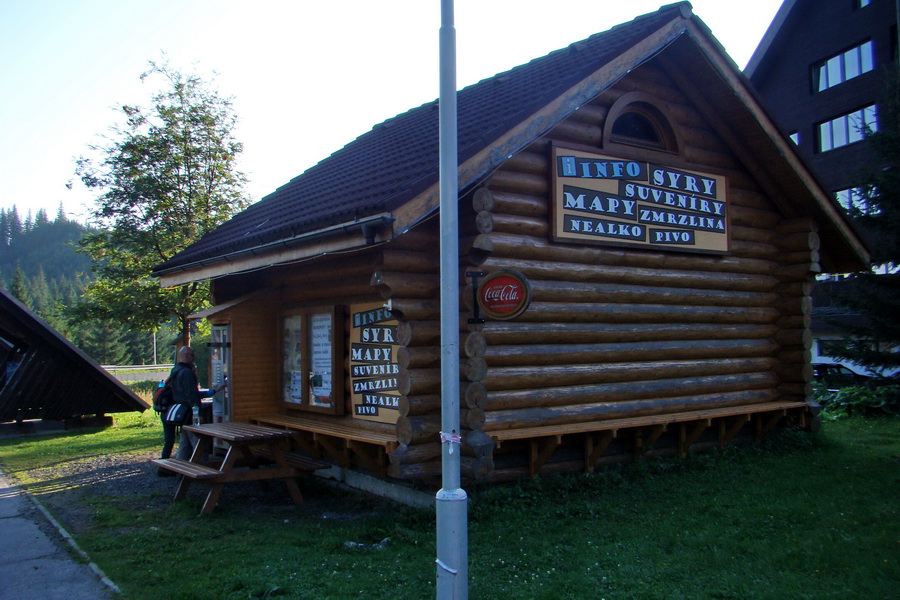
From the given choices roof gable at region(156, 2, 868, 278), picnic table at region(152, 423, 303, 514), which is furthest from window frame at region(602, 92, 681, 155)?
picnic table at region(152, 423, 303, 514)

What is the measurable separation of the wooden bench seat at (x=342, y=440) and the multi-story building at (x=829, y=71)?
2239cm

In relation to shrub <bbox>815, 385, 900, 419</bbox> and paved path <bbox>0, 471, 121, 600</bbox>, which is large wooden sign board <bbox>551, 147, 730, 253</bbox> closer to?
paved path <bbox>0, 471, 121, 600</bbox>

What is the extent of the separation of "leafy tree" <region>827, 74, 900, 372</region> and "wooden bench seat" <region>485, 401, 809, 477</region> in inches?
184

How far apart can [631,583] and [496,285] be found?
3004mm

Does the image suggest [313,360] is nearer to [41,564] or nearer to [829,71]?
[41,564]

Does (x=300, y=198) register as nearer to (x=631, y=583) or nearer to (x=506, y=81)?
(x=506, y=81)

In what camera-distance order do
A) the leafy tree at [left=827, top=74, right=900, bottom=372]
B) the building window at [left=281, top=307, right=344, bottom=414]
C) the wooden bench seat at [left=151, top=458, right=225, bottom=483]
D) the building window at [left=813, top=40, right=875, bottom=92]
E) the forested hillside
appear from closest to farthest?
the wooden bench seat at [left=151, top=458, right=225, bottom=483]
the building window at [left=281, top=307, right=344, bottom=414]
the leafy tree at [left=827, top=74, right=900, bottom=372]
the building window at [left=813, top=40, right=875, bottom=92]
the forested hillside

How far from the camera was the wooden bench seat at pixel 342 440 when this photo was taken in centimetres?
840

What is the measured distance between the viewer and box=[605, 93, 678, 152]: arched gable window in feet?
32.7

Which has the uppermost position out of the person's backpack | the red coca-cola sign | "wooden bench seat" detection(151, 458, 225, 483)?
the red coca-cola sign

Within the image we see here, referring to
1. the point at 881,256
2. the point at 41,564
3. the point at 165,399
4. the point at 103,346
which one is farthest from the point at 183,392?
the point at 103,346

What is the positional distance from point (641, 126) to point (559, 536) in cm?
613

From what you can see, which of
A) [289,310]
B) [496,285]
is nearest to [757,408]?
[496,285]

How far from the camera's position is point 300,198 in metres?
11.6
